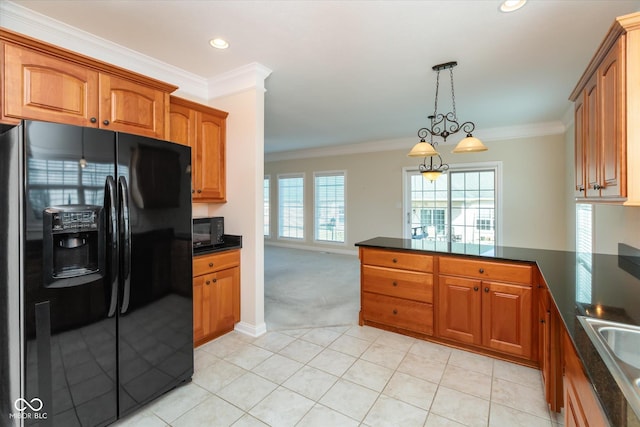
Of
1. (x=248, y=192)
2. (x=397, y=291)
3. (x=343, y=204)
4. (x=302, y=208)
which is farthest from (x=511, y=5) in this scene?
(x=302, y=208)

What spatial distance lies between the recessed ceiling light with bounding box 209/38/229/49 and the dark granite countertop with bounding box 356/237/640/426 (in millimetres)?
2287

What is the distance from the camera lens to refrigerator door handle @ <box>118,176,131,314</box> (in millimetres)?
1711

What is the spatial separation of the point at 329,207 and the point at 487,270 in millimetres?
5400

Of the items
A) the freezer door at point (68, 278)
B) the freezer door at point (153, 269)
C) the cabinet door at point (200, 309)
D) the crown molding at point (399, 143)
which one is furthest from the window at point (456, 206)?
the freezer door at point (68, 278)

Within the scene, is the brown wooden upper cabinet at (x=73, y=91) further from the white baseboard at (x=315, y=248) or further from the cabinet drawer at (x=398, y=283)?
the white baseboard at (x=315, y=248)

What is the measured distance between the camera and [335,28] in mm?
2299

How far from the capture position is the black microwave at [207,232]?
285 cm

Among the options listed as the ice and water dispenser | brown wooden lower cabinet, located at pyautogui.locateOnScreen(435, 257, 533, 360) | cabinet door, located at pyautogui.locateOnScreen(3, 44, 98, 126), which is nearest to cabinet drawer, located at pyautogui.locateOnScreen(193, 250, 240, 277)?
the ice and water dispenser

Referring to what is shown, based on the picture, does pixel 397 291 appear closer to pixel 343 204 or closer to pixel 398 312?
pixel 398 312

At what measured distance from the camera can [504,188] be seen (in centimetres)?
556

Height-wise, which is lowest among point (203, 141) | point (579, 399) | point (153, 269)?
point (579, 399)

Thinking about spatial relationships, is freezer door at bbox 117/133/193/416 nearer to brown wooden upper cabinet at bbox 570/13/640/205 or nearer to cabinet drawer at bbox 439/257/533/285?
cabinet drawer at bbox 439/257/533/285

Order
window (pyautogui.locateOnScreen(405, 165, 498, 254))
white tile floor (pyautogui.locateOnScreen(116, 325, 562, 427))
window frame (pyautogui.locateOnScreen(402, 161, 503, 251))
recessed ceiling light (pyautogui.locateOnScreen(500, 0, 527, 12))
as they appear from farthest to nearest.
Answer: window (pyautogui.locateOnScreen(405, 165, 498, 254)), window frame (pyautogui.locateOnScreen(402, 161, 503, 251)), recessed ceiling light (pyautogui.locateOnScreen(500, 0, 527, 12)), white tile floor (pyautogui.locateOnScreen(116, 325, 562, 427))

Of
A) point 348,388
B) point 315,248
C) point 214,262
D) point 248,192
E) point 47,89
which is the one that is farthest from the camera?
point 315,248
